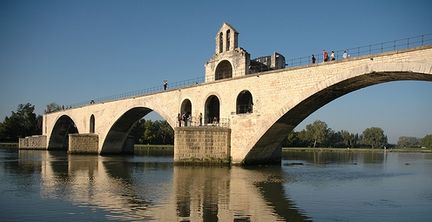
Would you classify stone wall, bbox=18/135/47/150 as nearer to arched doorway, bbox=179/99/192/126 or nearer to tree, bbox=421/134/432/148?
arched doorway, bbox=179/99/192/126

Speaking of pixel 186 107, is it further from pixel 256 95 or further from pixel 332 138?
pixel 332 138

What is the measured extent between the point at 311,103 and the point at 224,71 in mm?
11297

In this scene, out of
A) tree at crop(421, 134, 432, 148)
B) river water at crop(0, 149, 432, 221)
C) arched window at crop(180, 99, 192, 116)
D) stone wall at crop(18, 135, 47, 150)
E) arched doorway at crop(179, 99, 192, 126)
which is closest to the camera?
river water at crop(0, 149, 432, 221)

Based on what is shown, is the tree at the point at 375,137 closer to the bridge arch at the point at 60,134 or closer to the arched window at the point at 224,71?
the bridge arch at the point at 60,134

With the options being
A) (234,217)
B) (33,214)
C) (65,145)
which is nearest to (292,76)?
(234,217)

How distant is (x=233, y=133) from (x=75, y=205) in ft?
58.8

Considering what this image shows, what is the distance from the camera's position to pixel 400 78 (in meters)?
22.7

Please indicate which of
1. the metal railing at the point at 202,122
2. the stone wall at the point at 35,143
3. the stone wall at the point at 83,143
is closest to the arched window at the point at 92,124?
the stone wall at the point at 83,143

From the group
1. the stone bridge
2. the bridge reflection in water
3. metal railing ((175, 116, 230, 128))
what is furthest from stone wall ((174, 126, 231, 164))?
the bridge reflection in water

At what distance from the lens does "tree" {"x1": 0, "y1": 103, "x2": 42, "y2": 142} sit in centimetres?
8131

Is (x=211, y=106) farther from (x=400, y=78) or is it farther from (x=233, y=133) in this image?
(x=400, y=78)

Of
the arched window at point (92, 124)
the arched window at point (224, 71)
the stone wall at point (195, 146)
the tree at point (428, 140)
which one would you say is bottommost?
the tree at point (428, 140)

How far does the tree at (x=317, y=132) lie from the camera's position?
9969 centimetres

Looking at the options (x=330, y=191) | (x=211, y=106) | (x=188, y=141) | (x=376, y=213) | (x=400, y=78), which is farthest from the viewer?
(x=211, y=106)
